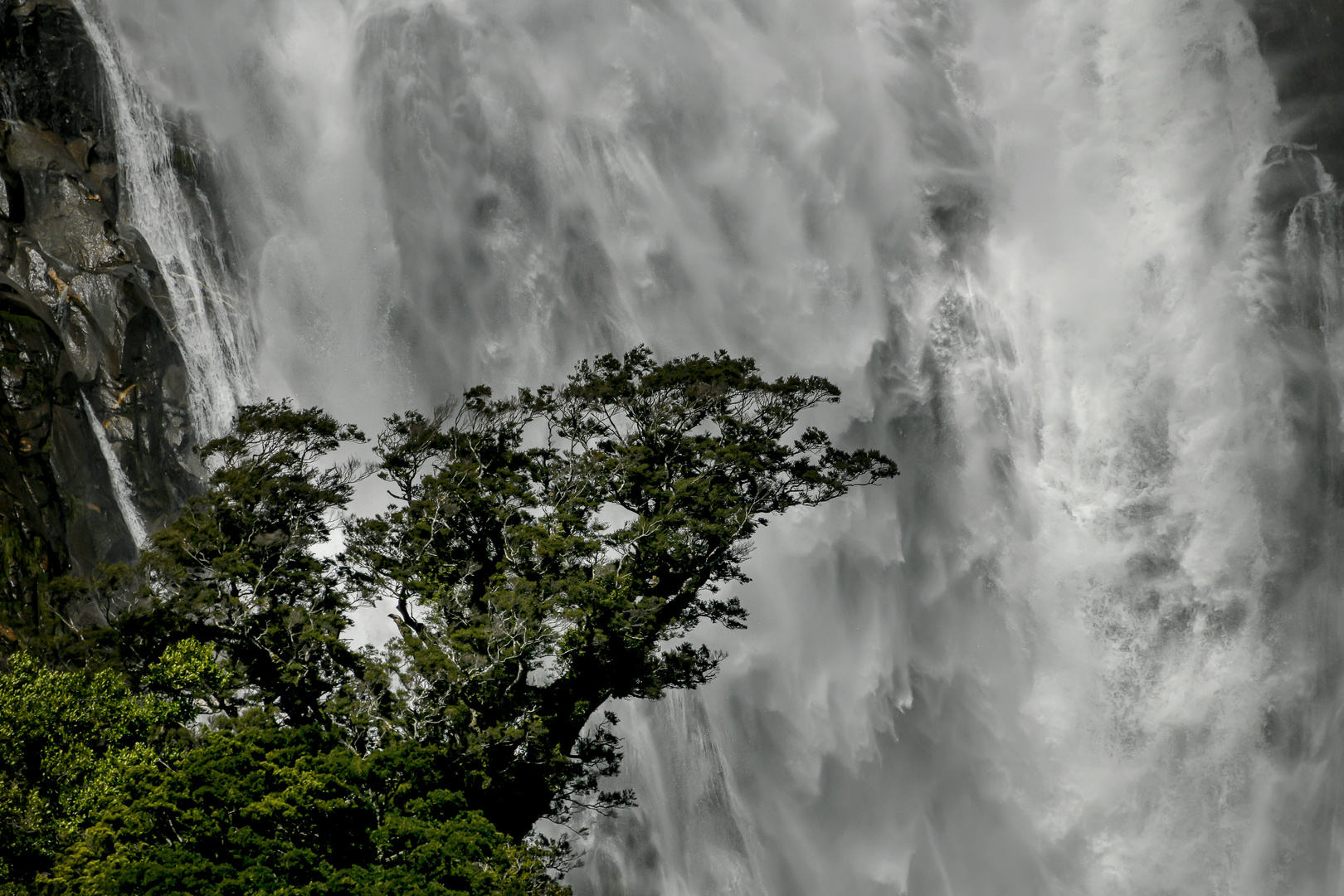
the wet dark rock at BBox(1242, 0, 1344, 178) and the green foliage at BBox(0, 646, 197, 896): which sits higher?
the wet dark rock at BBox(1242, 0, 1344, 178)

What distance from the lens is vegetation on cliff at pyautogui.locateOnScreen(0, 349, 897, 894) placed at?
43.4ft

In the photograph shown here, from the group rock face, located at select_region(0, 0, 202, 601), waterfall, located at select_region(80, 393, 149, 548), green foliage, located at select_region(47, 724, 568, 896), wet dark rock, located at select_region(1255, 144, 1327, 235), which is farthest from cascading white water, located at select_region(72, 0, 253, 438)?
wet dark rock, located at select_region(1255, 144, 1327, 235)

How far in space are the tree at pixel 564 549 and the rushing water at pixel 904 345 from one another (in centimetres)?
1261

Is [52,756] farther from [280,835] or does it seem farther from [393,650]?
[393,650]

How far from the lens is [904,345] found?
35.4 meters

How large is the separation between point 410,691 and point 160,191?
2088 cm

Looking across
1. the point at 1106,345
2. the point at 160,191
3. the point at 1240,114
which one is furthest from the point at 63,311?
the point at 1240,114

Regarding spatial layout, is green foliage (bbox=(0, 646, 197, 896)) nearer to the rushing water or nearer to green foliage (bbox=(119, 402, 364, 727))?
green foliage (bbox=(119, 402, 364, 727))

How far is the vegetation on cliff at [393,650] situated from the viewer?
13234mm

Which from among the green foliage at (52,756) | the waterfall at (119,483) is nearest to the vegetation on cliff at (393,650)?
the green foliage at (52,756)

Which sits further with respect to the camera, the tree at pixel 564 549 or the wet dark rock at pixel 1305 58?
the wet dark rock at pixel 1305 58

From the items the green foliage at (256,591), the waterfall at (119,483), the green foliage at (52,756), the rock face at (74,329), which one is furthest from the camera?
the waterfall at (119,483)

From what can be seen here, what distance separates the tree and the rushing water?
1261 centimetres

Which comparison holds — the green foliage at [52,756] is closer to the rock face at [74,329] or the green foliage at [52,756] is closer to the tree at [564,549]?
the tree at [564,549]
